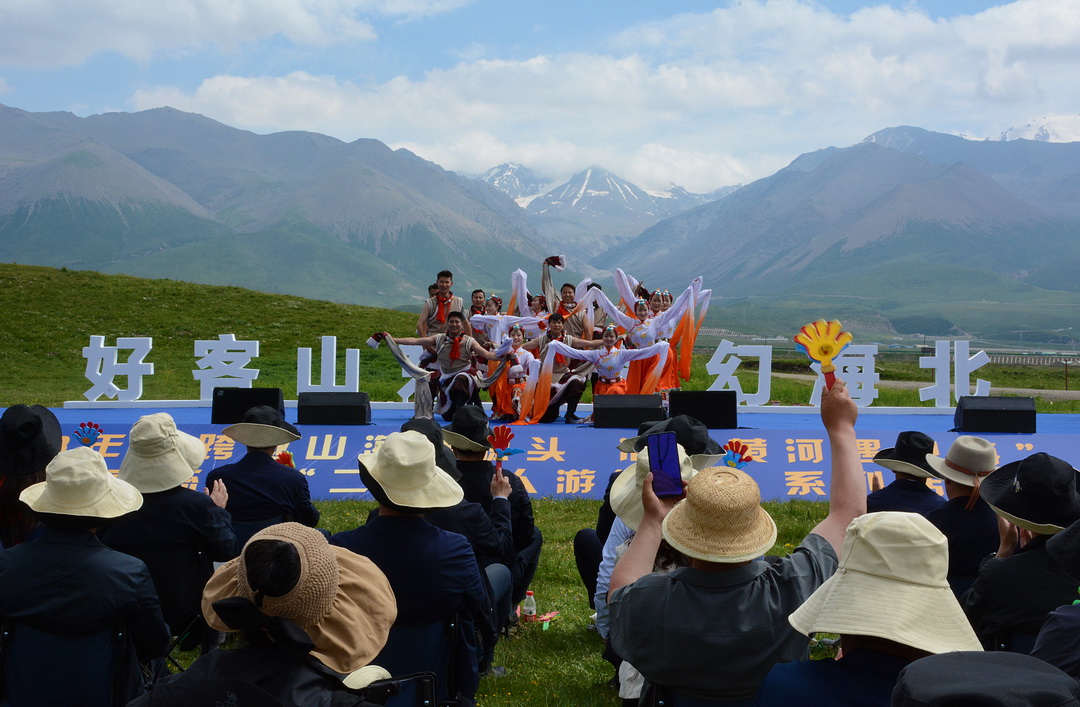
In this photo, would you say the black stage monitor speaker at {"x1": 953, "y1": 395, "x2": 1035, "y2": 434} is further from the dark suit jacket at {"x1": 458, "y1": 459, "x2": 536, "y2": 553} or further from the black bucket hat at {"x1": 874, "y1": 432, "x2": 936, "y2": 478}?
the dark suit jacket at {"x1": 458, "y1": 459, "x2": 536, "y2": 553}

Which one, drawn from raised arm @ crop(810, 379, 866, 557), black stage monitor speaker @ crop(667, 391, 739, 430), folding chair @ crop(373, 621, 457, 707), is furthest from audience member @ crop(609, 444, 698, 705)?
black stage monitor speaker @ crop(667, 391, 739, 430)

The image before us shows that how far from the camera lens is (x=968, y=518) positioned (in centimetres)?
384

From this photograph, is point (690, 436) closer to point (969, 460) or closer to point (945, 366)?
point (969, 460)

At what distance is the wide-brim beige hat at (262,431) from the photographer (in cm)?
486

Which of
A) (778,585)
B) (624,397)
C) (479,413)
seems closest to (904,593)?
(778,585)

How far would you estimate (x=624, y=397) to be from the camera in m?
9.22

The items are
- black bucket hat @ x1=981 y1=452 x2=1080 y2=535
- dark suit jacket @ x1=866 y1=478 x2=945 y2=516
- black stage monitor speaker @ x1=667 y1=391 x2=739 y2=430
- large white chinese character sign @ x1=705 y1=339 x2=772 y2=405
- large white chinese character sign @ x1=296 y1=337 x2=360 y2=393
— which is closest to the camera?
black bucket hat @ x1=981 y1=452 x2=1080 y2=535

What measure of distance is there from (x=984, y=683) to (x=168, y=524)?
333 centimetres

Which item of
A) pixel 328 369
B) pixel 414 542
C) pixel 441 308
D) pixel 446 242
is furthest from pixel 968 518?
pixel 446 242

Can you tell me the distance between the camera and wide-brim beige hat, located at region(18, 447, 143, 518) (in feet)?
9.68

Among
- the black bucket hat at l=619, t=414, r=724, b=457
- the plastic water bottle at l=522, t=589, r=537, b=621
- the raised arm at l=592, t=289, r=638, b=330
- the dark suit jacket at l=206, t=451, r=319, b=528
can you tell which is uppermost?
the raised arm at l=592, t=289, r=638, b=330

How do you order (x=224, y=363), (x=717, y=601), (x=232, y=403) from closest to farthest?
(x=717, y=601)
(x=232, y=403)
(x=224, y=363)

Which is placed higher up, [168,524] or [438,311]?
[438,311]

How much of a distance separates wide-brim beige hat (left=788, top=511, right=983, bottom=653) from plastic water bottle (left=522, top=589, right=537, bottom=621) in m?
3.16
